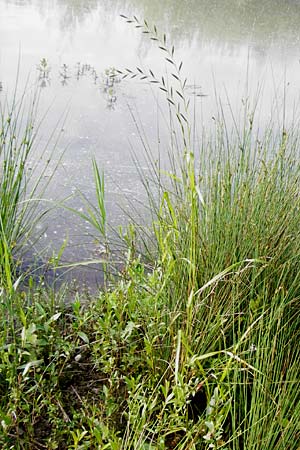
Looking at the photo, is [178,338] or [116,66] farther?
[116,66]

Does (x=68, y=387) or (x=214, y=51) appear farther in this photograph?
(x=214, y=51)

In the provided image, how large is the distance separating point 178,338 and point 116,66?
3.39 meters

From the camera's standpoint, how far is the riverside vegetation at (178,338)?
124 centimetres

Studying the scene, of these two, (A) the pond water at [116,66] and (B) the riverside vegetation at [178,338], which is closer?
(B) the riverside vegetation at [178,338]

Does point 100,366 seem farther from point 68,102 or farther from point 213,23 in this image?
point 213,23

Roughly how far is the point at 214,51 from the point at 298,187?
12.0 ft

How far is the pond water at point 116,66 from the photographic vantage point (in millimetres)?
2744

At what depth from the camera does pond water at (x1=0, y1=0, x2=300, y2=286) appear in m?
2.74

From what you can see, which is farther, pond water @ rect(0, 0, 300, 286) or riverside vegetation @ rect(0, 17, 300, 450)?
pond water @ rect(0, 0, 300, 286)

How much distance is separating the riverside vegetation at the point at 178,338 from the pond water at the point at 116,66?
631mm

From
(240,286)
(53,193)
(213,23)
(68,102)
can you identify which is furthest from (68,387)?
(213,23)

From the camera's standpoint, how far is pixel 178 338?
1238 millimetres

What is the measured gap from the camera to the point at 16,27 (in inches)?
187

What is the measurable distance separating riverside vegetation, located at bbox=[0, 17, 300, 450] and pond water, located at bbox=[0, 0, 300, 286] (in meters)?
0.63
